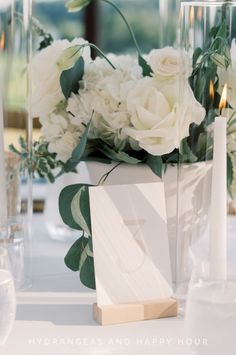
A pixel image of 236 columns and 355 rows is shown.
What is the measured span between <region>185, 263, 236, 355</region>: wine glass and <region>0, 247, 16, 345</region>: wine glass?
0.66 ft

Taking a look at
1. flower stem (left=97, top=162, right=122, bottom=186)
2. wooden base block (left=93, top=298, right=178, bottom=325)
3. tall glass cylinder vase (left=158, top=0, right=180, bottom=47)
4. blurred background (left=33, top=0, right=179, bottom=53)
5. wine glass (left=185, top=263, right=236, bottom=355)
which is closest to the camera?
wine glass (left=185, top=263, right=236, bottom=355)

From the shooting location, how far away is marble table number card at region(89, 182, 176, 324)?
916 mm

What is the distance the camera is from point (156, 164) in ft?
3.27

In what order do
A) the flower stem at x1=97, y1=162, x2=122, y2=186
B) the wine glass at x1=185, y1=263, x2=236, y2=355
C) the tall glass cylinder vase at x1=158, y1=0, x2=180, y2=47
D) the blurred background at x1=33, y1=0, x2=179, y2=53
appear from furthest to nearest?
1. the blurred background at x1=33, y1=0, x2=179, y2=53
2. the tall glass cylinder vase at x1=158, y1=0, x2=180, y2=47
3. the flower stem at x1=97, y1=162, x2=122, y2=186
4. the wine glass at x1=185, y1=263, x2=236, y2=355

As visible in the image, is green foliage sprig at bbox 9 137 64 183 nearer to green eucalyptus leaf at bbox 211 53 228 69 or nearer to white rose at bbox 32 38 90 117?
white rose at bbox 32 38 90 117

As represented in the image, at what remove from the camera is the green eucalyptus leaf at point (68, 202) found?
0.96 meters

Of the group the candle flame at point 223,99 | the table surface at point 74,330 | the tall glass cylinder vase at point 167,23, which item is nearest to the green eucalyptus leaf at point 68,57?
the candle flame at point 223,99

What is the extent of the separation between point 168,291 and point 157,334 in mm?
80

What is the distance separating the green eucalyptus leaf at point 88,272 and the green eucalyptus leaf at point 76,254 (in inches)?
0.5

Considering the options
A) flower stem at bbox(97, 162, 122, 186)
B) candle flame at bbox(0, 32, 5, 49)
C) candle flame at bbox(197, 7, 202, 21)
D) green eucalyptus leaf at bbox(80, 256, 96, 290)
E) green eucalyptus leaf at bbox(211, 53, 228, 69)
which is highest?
candle flame at bbox(197, 7, 202, 21)

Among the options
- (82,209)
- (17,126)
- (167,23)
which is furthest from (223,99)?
(167,23)


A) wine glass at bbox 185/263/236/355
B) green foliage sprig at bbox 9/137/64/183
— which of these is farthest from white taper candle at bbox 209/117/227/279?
green foliage sprig at bbox 9/137/64/183

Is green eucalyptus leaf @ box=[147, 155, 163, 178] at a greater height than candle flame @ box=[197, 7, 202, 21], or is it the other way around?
candle flame @ box=[197, 7, 202, 21]

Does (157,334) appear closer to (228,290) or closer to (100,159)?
(228,290)
